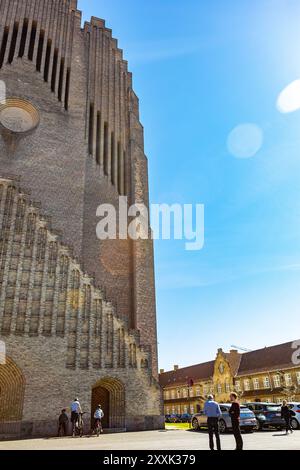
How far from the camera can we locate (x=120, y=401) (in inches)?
808

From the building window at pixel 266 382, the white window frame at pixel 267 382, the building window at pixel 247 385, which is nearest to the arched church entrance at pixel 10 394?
the white window frame at pixel 267 382

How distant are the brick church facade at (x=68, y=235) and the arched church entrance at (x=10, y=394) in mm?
69

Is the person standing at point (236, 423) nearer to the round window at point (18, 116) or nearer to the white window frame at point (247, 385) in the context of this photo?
the round window at point (18, 116)

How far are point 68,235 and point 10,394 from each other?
36.6 feet

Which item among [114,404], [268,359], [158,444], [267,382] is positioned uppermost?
[268,359]

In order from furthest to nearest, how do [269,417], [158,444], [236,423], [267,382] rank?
[267,382]
[269,417]
[158,444]
[236,423]

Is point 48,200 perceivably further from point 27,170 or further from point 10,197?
point 10,197

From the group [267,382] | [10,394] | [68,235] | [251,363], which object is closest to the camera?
[10,394]

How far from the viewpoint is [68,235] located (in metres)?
26.2

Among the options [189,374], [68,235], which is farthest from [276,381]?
[68,235]

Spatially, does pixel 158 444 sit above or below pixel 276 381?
below

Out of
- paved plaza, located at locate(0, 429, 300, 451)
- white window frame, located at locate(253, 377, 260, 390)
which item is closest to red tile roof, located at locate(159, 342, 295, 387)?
white window frame, located at locate(253, 377, 260, 390)

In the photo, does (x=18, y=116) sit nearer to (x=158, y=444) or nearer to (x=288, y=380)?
(x=158, y=444)

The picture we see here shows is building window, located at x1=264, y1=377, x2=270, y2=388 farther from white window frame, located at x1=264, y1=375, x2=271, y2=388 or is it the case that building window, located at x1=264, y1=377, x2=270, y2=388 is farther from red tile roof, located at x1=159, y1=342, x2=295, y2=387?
red tile roof, located at x1=159, y1=342, x2=295, y2=387
